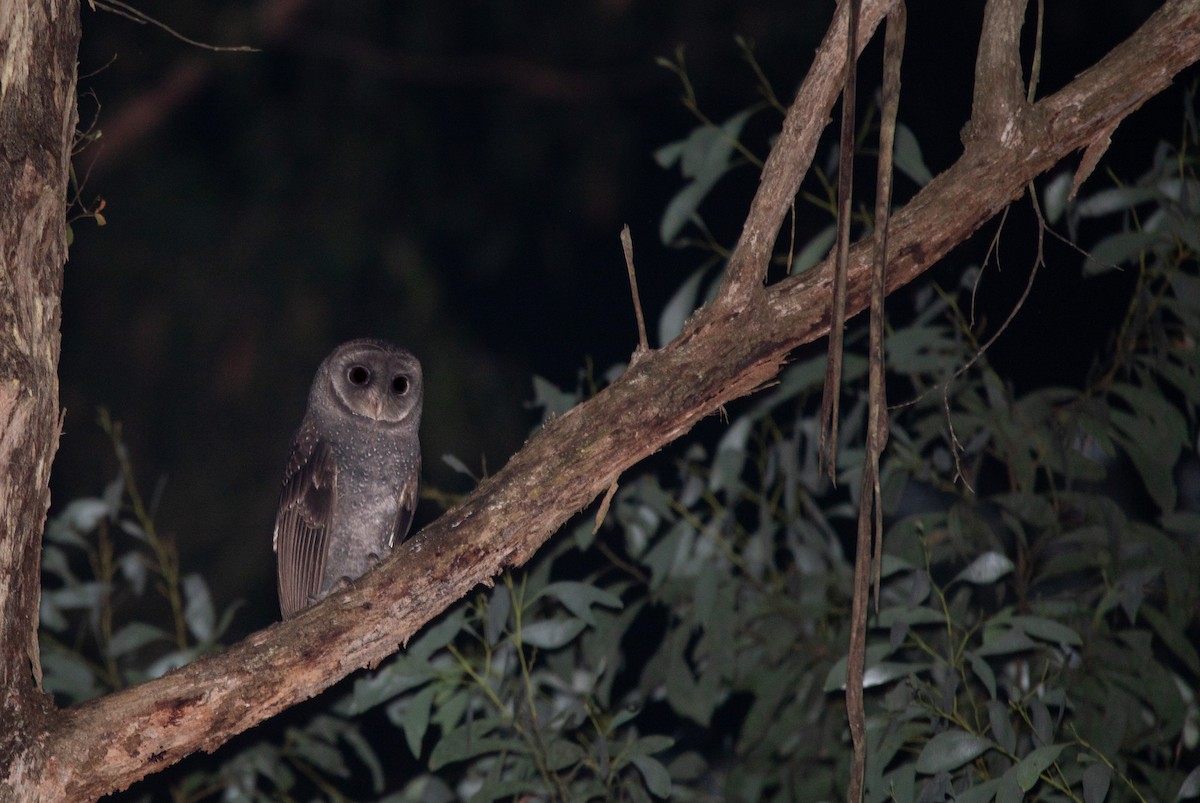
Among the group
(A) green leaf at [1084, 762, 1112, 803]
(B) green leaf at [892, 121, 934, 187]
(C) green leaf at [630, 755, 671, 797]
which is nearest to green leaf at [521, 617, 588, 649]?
(C) green leaf at [630, 755, 671, 797]

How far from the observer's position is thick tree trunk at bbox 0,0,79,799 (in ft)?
6.13

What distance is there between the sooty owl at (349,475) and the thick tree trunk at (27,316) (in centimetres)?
142

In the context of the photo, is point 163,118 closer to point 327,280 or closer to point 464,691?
point 327,280

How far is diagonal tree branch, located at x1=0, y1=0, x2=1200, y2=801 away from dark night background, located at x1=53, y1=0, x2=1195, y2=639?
4172mm

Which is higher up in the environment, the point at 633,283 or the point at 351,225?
the point at 351,225

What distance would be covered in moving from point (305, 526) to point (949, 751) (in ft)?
5.77

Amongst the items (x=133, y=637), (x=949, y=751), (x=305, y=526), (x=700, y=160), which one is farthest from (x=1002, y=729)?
(x=133, y=637)

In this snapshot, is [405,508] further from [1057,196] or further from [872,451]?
[872,451]

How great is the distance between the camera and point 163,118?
7188 mm

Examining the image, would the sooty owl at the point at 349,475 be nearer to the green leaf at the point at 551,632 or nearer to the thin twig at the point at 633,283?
the green leaf at the point at 551,632

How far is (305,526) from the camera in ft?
11.1

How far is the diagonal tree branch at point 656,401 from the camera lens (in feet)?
6.76

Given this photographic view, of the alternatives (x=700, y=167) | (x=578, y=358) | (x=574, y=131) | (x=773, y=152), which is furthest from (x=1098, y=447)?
(x=574, y=131)

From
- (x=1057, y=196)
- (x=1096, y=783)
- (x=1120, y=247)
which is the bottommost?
(x=1096, y=783)
